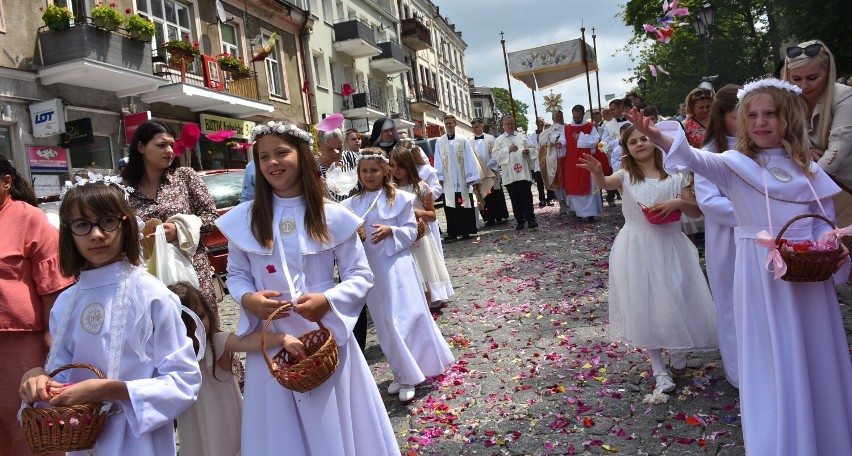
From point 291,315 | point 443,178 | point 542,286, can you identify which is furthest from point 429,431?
point 443,178

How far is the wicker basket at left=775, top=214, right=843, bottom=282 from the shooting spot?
276 centimetres

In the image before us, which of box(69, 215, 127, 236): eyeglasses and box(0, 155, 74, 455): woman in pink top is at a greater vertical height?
box(69, 215, 127, 236): eyeglasses

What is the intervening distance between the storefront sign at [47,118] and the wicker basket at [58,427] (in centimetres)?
1290

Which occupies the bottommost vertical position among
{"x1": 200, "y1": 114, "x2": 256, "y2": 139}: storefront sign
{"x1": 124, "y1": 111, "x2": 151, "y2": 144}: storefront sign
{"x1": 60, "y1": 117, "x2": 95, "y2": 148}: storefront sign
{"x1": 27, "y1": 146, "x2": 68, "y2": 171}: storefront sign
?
{"x1": 27, "y1": 146, "x2": 68, "y2": 171}: storefront sign

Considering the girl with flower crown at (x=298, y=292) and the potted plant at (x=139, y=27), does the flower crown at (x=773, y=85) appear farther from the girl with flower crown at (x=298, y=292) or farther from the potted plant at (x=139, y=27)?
the potted plant at (x=139, y=27)

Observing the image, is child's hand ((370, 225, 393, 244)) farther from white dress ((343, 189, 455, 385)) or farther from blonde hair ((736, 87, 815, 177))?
blonde hair ((736, 87, 815, 177))

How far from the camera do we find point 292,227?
3.03 m

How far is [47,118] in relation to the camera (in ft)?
44.7

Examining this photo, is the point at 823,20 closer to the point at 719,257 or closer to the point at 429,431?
the point at 719,257

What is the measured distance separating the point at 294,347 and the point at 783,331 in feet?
6.82

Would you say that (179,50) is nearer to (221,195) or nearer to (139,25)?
(139,25)

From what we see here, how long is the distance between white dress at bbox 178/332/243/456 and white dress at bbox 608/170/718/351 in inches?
98.3

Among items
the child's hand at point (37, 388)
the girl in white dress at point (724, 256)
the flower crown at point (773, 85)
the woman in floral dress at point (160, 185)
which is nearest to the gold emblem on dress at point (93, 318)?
the child's hand at point (37, 388)

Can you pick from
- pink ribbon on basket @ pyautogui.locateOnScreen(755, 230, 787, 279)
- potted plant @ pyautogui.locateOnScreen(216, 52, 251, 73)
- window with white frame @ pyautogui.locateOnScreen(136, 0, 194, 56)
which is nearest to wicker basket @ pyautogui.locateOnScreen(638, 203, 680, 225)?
pink ribbon on basket @ pyautogui.locateOnScreen(755, 230, 787, 279)
